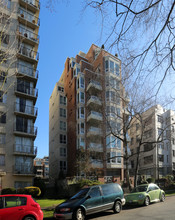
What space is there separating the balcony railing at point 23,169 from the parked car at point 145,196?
607 inches

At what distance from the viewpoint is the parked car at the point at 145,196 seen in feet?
45.6

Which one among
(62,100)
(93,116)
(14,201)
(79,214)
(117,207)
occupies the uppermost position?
(62,100)

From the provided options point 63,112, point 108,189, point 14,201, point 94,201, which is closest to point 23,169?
point 108,189

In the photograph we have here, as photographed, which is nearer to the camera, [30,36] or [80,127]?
[30,36]

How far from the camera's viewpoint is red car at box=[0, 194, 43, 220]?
8.47 metres

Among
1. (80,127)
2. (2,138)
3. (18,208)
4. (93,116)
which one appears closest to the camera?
(18,208)

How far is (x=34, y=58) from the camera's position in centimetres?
3120

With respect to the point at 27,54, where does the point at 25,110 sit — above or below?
below

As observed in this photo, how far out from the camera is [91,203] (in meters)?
10.8

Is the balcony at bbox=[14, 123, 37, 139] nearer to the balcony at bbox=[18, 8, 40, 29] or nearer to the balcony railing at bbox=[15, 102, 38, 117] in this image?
the balcony railing at bbox=[15, 102, 38, 117]

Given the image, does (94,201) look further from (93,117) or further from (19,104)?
(93,117)

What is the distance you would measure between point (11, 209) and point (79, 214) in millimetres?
3112

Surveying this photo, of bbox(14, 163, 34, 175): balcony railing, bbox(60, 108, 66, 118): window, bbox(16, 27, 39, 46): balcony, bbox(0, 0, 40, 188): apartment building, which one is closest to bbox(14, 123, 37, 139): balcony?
bbox(0, 0, 40, 188): apartment building

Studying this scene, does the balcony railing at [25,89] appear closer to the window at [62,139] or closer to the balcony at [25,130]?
the balcony at [25,130]
